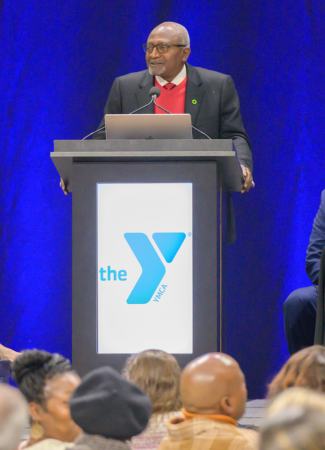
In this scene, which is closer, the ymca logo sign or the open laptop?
the ymca logo sign

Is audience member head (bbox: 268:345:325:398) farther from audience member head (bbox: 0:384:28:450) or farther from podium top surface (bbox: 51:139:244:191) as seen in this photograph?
podium top surface (bbox: 51:139:244:191)

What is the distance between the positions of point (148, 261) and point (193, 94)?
4.78ft

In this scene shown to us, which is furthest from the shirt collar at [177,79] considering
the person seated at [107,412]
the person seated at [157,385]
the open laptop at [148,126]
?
the person seated at [107,412]

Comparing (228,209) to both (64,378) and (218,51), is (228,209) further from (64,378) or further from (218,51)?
(64,378)

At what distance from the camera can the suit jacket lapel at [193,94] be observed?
12.0ft

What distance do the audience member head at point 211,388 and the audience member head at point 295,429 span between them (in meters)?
0.63

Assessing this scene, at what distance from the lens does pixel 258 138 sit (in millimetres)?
4387

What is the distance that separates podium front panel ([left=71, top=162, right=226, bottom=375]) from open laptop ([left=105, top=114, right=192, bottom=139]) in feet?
0.53

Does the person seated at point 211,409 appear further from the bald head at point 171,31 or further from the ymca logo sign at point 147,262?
the bald head at point 171,31

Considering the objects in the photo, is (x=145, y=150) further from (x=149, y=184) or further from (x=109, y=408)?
(x=109, y=408)

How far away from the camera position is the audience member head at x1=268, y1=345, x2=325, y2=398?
5.15 feet

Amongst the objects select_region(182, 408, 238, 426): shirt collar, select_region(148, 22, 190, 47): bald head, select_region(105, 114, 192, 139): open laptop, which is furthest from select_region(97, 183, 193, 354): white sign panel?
select_region(148, 22, 190, 47): bald head

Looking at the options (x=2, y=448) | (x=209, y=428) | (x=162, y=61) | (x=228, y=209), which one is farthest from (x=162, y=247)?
(x=2, y=448)

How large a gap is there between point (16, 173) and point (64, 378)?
288 centimetres
